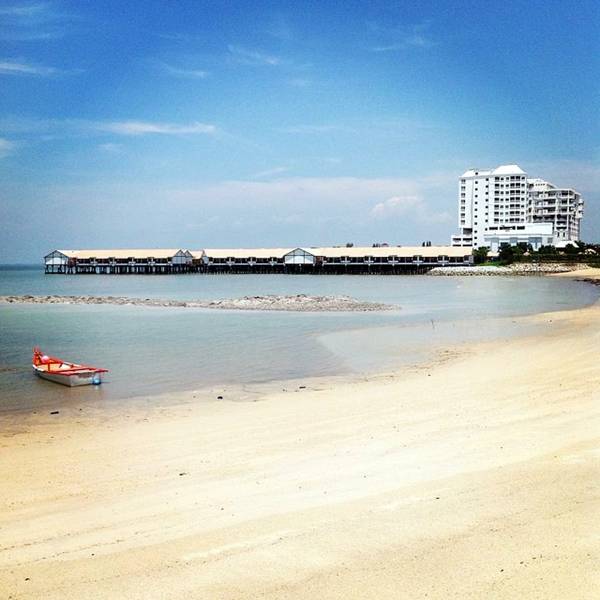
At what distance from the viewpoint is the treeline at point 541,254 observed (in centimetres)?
9231

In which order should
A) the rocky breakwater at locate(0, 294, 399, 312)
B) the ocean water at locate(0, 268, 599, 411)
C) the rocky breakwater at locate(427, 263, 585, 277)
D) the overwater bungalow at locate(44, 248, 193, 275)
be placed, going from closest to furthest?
1. the ocean water at locate(0, 268, 599, 411)
2. the rocky breakwater at locate(0, 294, 399, 312)
3. the rocky breakwater at locate(427, 263, 585, 277)
4. the overwater bungalow at locate(44, 248, 193, 275)

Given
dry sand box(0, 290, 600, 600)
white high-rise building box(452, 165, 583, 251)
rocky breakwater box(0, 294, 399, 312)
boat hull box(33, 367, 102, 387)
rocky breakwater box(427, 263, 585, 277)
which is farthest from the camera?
white high-rise building box(452, 165, 583, 251)

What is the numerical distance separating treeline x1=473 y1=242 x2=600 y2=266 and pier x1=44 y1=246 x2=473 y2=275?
4.17m

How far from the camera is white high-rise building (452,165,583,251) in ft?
372

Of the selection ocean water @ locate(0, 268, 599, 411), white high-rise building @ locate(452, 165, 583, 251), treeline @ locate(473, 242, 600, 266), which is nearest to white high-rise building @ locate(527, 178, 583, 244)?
white high-rise building @ locate(452, 165, 583, 251)

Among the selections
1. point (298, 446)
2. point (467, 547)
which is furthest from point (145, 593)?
point (298, 446)

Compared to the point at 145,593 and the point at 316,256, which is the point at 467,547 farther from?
the point at 316,256

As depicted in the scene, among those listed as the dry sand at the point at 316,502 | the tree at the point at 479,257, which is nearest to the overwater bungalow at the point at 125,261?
the tree at the point at 479,257

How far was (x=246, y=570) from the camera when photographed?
4340mm

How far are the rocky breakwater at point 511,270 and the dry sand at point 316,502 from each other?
253 feet

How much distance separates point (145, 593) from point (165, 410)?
728 cm

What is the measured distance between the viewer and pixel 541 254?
94.9m

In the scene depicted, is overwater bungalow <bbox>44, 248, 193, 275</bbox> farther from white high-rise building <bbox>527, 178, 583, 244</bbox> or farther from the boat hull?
the boat hull

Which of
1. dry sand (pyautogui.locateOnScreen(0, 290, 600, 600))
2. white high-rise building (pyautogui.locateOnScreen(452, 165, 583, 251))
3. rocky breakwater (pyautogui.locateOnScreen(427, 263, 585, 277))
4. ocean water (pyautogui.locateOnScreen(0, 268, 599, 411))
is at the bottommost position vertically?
ocean water (pyautogui.locateOnScreen(0, 268, 599, 411))
